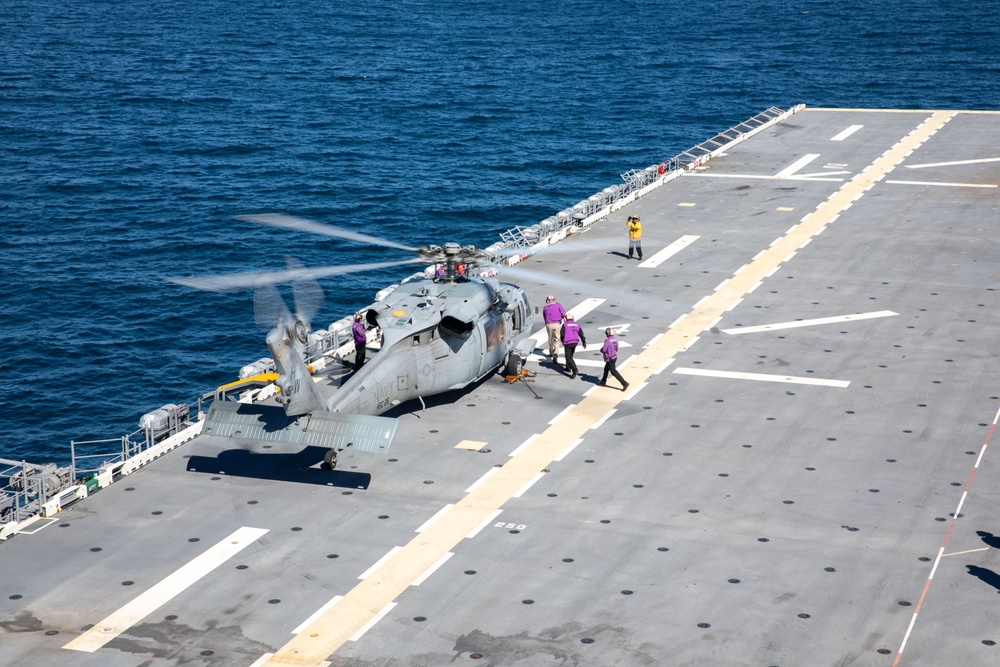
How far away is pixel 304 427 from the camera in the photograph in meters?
29.2

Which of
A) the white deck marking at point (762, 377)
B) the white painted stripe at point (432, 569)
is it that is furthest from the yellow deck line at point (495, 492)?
the white deck marking at point (762, 377)

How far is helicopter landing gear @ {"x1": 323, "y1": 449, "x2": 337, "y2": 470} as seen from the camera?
3189cm

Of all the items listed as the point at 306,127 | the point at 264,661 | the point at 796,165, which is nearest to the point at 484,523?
the point at 264,661

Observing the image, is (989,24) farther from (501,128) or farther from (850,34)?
(501,128)

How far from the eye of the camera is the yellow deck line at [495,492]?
2456 cm

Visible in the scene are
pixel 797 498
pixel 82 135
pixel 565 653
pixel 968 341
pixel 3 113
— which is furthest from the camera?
pixel 3 113

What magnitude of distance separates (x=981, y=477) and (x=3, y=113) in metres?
102

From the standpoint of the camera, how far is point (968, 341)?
4181cm

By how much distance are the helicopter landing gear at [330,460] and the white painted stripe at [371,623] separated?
699 cm

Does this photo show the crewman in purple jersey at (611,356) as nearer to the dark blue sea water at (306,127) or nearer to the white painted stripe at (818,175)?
the dark blue sea water at (306,127)

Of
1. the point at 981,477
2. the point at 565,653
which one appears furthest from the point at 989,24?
the point at 565,653

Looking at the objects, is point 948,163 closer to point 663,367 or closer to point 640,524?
point 663,367

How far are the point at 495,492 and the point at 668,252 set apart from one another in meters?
24.4

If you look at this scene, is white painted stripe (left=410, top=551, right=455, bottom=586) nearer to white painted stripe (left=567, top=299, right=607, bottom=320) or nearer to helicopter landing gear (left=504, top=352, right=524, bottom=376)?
helicopter landing gear (left=504, top=352, right=524, bottom=376)
